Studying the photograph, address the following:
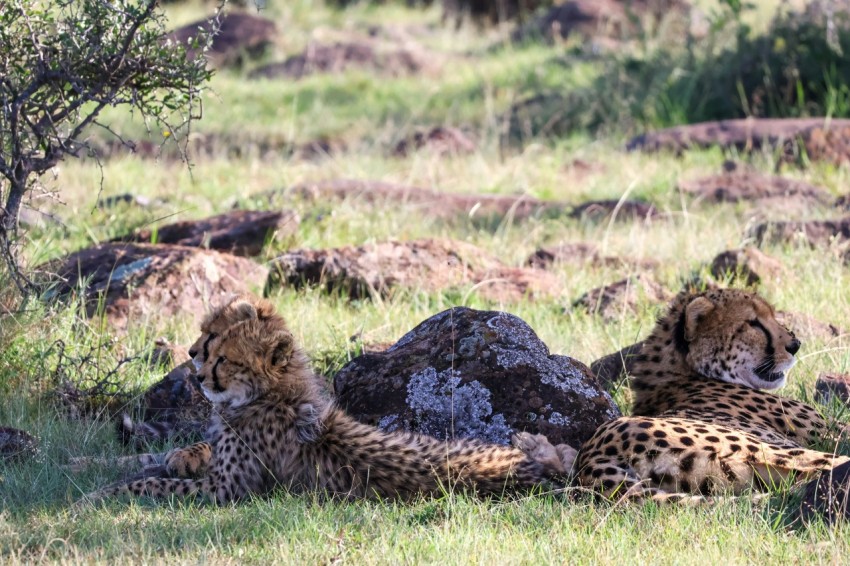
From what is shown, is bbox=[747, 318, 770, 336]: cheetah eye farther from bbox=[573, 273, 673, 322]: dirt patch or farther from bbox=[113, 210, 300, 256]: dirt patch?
bbox=[113, 210, 300, 256]: dirt patch

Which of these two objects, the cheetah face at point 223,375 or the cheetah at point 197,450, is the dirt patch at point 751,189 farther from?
the cheetah face at point 223,375

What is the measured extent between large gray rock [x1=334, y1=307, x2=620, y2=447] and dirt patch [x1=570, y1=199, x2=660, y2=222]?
4433 mm

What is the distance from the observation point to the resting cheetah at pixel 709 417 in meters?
4.66

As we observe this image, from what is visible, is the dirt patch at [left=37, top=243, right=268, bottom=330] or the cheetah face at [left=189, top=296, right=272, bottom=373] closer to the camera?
the cheetah face at [left=189, top=296, right=272, bottom=373]

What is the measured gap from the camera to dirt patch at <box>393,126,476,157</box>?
12.8 m

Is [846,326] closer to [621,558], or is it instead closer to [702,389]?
[702,389]

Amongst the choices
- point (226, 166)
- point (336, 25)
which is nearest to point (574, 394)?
point (226, 166)

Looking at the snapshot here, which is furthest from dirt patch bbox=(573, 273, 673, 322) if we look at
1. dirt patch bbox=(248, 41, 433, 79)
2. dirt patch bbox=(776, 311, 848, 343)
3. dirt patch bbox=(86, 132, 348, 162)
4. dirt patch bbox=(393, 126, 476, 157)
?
dirt patch bbox=(248, 41, 433, 79)

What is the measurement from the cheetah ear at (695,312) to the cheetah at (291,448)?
1.05 metres

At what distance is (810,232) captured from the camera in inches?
347

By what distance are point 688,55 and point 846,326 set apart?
8036 millimetres

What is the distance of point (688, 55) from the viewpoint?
14.6 m

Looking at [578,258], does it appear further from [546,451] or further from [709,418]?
[546,451]

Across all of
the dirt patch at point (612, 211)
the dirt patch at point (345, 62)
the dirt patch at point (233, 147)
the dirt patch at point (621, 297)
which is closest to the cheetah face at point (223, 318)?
the dirt patch at point (621, 297)
